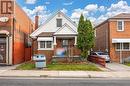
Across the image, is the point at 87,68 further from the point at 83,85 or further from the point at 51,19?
the point at 51,19

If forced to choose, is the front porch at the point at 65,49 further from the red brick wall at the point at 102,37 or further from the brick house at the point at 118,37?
the red brick wall at the point at 102,37

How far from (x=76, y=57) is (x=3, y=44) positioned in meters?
9.01

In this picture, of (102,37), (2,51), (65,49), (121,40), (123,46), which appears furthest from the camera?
(102,37)

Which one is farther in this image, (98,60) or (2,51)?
(98,60)

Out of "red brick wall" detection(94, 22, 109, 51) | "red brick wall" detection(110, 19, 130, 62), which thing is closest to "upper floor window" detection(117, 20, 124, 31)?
"red brick wall" detection(110, 19, 130, 62)

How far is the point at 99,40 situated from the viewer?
52312 mm

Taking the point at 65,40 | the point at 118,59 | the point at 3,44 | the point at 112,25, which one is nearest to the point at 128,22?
the point at 112,25

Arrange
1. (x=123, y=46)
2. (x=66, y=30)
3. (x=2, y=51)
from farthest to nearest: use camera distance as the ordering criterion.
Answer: (x=123, y=46) < (x=66, y=30) < (x=2, y=51)

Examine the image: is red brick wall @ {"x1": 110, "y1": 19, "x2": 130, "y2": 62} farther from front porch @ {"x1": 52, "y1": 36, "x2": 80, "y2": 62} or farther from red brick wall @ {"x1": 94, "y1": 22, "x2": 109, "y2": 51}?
front porch @ {"x1": 52, "y1": 36, "x2": 80, "y2": 62}

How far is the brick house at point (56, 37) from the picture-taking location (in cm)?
3869

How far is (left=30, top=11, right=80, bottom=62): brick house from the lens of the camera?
38.7m

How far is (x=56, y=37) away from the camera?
3966 cm

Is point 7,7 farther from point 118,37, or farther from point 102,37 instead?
point 102,37

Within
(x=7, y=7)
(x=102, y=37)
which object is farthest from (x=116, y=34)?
(x=7, y=7)
